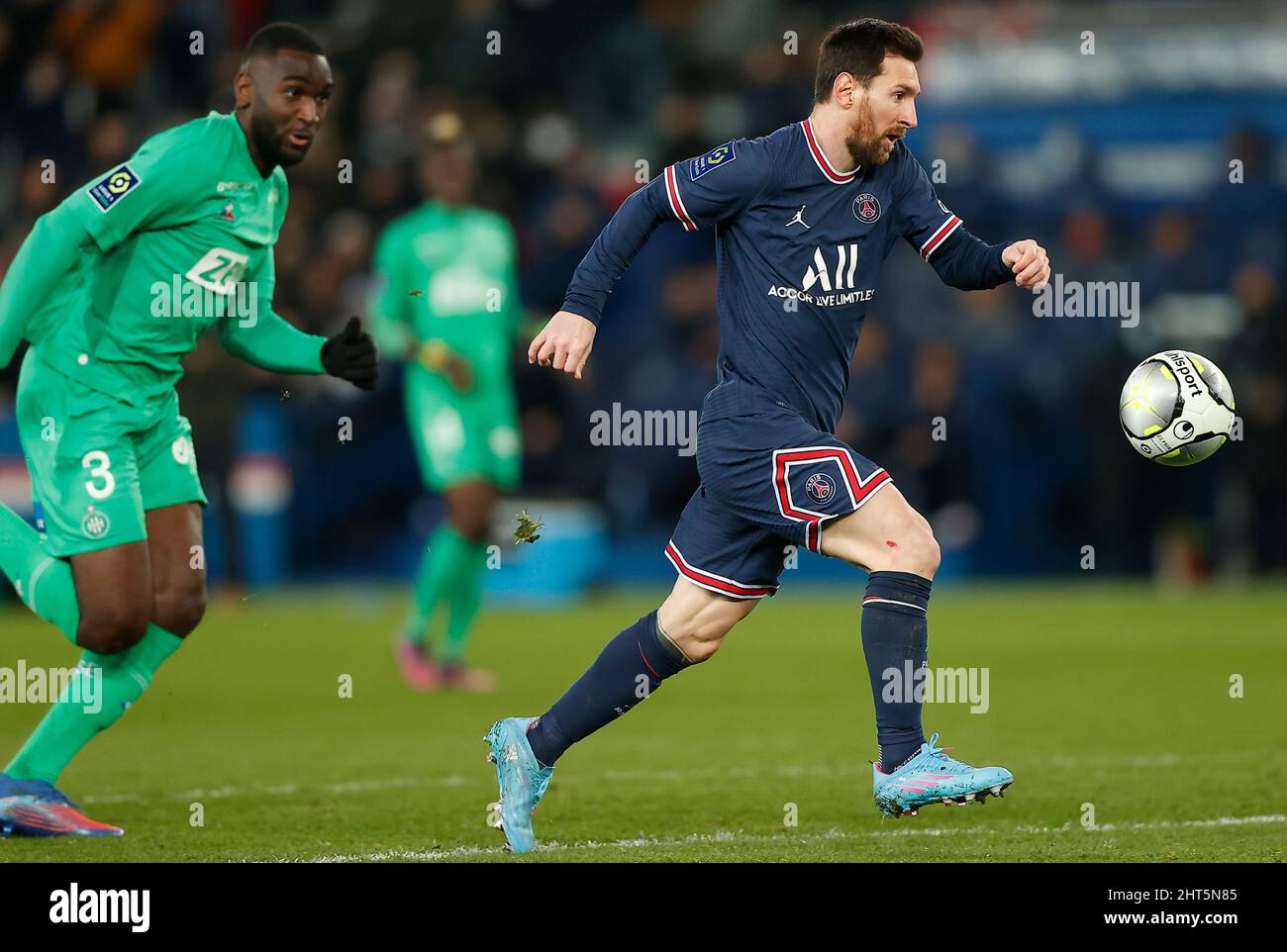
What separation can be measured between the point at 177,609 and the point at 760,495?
1.99 m

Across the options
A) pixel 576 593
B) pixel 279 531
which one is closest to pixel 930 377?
pixel 576 593

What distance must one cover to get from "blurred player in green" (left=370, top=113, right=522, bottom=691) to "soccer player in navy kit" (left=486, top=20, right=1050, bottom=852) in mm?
4471

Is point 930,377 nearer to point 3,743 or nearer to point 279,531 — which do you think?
point 279,531

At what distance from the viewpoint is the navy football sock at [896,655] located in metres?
5.05

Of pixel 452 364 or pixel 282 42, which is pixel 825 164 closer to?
pixel 282 42

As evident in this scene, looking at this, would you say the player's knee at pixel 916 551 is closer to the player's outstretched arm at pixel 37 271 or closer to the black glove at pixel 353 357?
the black glove at pixel 353 357

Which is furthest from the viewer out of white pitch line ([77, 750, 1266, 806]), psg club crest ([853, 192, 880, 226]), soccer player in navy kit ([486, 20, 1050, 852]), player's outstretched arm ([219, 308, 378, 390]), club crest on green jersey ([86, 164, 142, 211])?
white pitch line ([77, 750, 1266, 806])

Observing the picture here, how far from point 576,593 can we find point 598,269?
958cm

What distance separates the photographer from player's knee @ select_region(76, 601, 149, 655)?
223 inches

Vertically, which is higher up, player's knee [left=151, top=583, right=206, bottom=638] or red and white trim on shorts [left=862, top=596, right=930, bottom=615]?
player's knee [left=151, top=583, right=206, bottom=638]

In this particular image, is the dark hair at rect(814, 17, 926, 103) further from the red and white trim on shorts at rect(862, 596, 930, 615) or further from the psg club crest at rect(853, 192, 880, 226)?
the red and white trim on shorts at rect(862, 596, 930, 615)

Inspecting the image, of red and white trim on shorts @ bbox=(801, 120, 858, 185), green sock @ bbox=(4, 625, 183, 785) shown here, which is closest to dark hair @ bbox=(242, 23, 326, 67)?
red and white trim on shorts @ bbox=(801, 120, 858, 185)

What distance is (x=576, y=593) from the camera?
14.8 metres

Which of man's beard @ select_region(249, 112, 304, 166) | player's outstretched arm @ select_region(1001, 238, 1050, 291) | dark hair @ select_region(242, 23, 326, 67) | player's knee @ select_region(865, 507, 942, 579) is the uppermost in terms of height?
dark hair @ select_region(242, 23, 326, 67)
